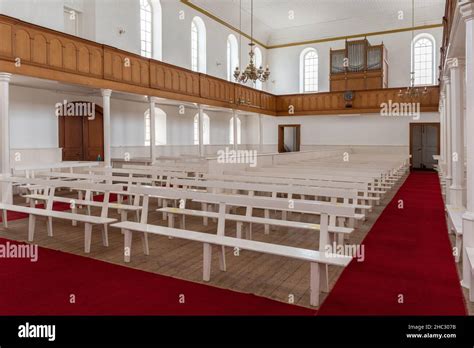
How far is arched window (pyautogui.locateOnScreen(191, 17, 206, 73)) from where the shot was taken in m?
19.2

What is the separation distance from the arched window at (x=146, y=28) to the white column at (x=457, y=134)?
12.5 metres

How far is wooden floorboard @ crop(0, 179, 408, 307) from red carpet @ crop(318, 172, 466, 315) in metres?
0.22

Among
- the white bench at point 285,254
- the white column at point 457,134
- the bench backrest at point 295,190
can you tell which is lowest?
the white bench at point 285,254

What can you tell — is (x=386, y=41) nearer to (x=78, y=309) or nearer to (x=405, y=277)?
(x=405, y=277)

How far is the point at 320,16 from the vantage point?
22.5 m

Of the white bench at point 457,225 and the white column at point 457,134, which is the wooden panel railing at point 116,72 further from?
the white bench at point 457,225

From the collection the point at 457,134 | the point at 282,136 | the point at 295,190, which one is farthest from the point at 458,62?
the point at 282,136

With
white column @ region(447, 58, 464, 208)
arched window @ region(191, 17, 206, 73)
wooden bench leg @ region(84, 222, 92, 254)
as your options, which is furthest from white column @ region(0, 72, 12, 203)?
arched window @ region(191, 17, 206, 73)

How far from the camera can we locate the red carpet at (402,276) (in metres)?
3.66

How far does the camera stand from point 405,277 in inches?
176

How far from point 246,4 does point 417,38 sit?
973 cm

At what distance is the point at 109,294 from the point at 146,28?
48.2 ft

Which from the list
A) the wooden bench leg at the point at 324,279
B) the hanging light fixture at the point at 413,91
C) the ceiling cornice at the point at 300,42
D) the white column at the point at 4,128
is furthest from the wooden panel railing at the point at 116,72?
the wooden bench leg at the point at 324,279
